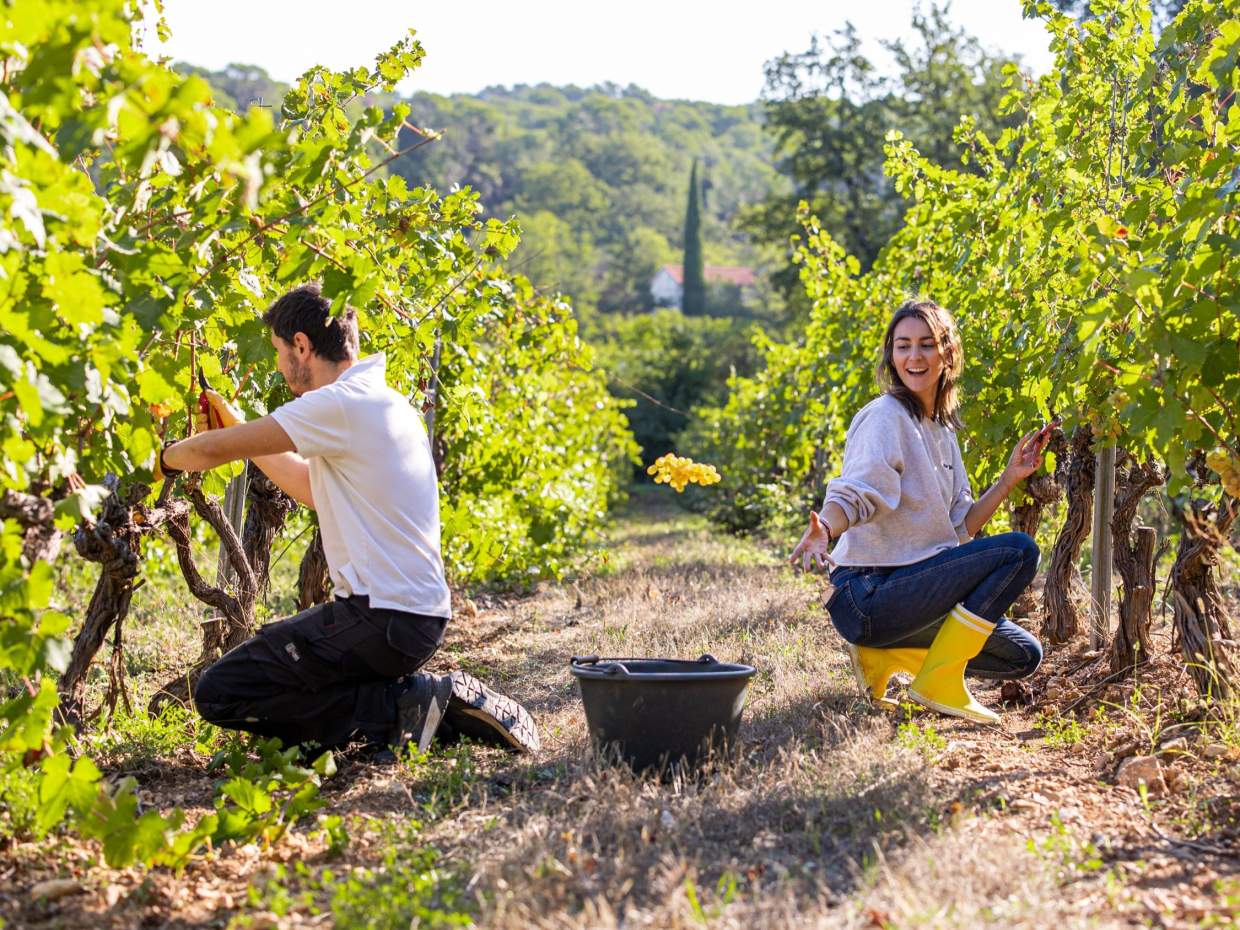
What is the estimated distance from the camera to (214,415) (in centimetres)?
376

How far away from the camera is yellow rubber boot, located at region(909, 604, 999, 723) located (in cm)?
378

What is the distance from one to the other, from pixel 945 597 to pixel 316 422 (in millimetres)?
1953

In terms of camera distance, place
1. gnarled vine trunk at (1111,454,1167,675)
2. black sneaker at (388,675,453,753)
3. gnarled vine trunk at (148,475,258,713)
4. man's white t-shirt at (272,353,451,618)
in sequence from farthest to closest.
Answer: gnarled vine trunk at (1111,454,1167,675) < gnarled vine trunk at (148,475,258,713) < black sneaker at (388,675,453,753) < man's white t-shirt at (272,353,451,618)

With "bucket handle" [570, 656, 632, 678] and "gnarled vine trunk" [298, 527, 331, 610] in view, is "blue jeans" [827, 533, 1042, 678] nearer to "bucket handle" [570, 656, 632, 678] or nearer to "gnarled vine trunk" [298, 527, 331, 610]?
"bucket handle" [570, 656, 632, 678]

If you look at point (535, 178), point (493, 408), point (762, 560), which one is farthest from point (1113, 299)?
point (535, 178)

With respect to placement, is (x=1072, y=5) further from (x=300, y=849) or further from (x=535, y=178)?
(x=535, y=178)

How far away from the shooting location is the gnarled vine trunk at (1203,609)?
→ 3836 mm

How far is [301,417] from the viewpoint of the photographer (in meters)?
3.43

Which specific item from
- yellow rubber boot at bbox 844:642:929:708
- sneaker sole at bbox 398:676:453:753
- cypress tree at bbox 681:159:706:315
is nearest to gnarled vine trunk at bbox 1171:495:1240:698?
yellow rubber boot at bbox 844:642:929:708

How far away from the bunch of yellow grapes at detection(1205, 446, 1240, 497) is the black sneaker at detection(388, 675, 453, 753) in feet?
7.52

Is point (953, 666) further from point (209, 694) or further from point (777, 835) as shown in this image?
point (209, 694)

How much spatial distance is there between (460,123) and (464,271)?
87.5m

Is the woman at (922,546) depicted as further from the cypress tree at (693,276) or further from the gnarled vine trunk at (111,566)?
the cypress tree at (693,276)

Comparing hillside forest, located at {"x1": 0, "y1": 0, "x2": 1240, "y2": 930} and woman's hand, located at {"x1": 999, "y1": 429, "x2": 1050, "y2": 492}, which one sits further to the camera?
woman's hand, located at {"x1": 999, "y1": 429, "x2": 1050, "y2": 492}
